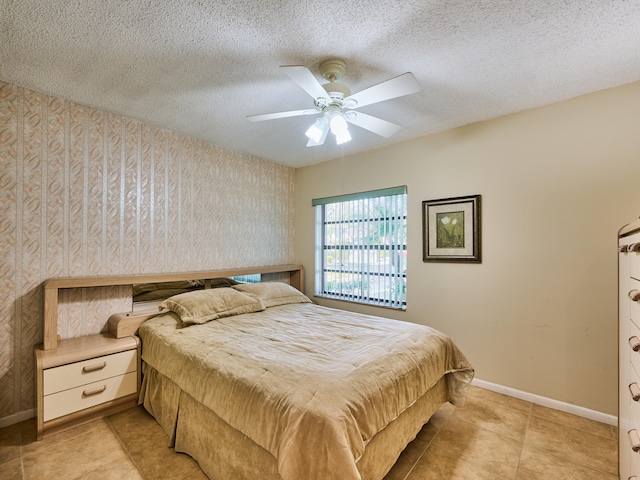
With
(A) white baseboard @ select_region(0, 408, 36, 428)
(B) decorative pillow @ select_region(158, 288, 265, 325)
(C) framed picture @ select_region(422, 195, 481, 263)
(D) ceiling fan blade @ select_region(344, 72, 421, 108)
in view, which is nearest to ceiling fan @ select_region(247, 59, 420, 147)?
(D) ceiling fan blade @ select_region(344, 72, 421, 108)

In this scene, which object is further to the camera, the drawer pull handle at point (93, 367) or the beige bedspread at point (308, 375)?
the drawer pull handle at point (93, 367)

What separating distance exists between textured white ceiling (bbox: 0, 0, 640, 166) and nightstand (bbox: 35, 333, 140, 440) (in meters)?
1.99

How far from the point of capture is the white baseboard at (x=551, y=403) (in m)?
2.19

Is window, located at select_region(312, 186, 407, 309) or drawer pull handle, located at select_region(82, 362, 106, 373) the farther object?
window, located at select_region(312, 186, 407, 309)

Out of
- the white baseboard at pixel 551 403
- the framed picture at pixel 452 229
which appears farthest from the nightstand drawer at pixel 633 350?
the framed picture at pixel 452 229

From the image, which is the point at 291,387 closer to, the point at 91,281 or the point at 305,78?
the point at 305,78

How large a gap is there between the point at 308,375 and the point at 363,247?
2.35 metres

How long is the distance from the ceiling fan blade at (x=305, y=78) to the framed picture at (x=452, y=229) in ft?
5.82

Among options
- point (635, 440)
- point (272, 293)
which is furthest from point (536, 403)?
point (272, 293)

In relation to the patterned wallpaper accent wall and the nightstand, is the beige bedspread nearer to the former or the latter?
the nightstand

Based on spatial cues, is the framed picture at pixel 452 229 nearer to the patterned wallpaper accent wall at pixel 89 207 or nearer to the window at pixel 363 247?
the window at pixel 363 247

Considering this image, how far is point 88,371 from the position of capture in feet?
7.09

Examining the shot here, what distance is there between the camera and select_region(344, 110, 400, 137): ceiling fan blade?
204 centimetres

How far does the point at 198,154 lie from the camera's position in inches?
129
